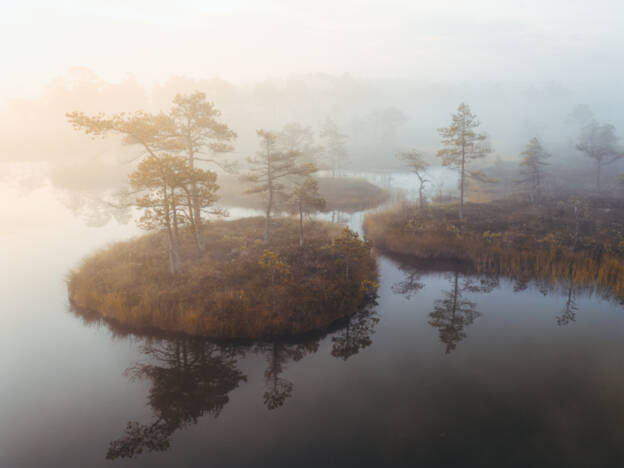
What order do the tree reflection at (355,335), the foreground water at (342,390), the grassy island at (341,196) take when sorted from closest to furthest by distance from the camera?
the foreground water at (342,390) < the tree reflection at (355,335) < the grassy island at (341,196)

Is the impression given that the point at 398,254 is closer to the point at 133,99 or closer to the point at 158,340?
the point at 158,340

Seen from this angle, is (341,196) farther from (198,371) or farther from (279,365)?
(198,371)

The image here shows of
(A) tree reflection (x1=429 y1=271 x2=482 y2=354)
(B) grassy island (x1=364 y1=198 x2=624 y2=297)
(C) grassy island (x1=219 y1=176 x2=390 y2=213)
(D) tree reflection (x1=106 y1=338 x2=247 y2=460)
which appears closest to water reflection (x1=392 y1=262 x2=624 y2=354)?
(A) tree reflection (x1=429 y1=271 x2=482 y2=354)

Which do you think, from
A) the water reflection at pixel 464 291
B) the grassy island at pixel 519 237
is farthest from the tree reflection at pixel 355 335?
the grassy island at pixel 519 237

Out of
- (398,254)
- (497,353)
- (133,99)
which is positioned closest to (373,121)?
(133,99)

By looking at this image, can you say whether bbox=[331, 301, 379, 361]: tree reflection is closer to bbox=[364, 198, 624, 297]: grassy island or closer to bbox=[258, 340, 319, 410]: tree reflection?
bbox=[258, 340, 319, 410]: tree reflection

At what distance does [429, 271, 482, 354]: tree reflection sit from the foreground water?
0.10 meters

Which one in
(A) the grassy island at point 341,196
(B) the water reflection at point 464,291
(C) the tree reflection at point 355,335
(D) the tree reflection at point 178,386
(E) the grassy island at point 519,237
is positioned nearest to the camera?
(D) the tree reflection at point 178,386

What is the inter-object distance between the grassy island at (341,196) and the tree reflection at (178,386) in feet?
102

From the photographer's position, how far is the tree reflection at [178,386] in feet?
32.2

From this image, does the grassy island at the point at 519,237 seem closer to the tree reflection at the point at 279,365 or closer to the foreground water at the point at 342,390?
the foreground water at the point at 342,390

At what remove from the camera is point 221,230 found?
2575 centimetres

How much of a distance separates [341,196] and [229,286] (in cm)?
3398

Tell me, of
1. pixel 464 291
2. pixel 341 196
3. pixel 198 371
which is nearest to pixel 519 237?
pixel 464 291
